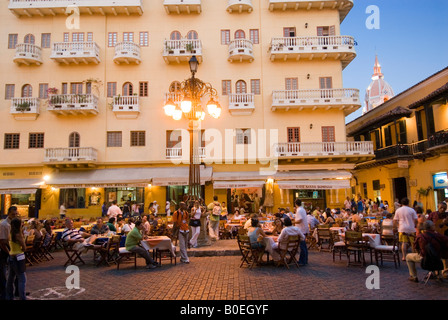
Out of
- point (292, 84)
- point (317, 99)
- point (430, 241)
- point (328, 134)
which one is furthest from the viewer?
point (292, 84)

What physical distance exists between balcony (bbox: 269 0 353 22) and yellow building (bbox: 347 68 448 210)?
Answer: 302 inches

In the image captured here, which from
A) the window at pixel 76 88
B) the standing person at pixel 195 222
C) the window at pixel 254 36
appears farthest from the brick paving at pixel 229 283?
the window at pixel 254 36

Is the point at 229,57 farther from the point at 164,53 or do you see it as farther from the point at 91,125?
the point at 91,125

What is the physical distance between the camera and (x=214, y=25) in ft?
76.6

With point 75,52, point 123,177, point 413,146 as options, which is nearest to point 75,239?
point 123,177

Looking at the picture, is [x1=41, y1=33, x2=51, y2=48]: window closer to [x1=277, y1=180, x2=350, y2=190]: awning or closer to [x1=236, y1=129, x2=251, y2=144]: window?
[x1=236, y1=129, x2=251, y2=144]: window

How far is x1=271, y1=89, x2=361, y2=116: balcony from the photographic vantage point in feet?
71.6

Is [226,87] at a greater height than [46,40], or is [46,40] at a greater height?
[46,40]

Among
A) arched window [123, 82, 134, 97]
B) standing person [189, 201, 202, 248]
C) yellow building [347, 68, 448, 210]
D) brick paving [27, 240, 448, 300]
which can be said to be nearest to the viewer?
brick paving [27, 240, 448, 300]

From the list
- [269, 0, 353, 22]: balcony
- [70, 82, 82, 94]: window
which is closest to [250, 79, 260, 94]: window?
[269, 0, 353, 22]: balcony

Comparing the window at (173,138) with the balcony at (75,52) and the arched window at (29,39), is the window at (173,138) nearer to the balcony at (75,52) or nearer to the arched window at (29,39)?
the balcony at (75,52)

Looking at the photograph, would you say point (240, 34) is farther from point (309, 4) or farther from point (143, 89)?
point (143, 89)

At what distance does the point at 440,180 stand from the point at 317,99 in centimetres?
909

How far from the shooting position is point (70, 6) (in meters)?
22.8
